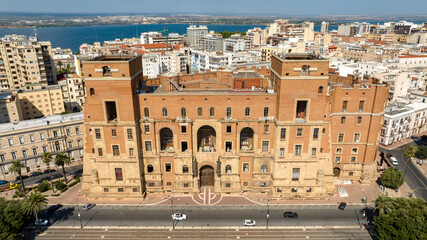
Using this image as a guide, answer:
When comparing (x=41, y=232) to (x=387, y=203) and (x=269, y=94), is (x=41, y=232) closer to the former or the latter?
(x=269, y=94)

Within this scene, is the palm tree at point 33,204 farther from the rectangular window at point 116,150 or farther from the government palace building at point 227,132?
the rectangular window at point 116,150

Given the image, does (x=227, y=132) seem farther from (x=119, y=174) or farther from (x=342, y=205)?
(x=342, y=205)

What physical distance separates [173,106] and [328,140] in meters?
38.8

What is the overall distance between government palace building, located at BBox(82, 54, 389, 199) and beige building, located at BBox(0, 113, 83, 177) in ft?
72.3

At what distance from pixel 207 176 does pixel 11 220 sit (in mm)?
43029

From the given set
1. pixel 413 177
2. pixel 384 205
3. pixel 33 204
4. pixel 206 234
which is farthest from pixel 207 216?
pixel 413 177

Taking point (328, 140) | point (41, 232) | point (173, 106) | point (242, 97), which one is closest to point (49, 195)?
point (41, 232)

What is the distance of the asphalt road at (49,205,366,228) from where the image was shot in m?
66.7

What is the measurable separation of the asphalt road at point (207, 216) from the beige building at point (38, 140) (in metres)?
26.1

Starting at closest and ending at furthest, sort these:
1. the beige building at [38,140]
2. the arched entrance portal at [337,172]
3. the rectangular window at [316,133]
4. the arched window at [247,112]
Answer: the rectangular window at [316,133]
the arched window at [247,112]
the arched entrance portal at [337,172]
the beige building at [38,140]

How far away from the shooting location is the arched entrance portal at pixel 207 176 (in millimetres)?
77938

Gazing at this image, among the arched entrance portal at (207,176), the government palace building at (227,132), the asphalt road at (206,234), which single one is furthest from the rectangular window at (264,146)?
the asphalt road at (206,234)

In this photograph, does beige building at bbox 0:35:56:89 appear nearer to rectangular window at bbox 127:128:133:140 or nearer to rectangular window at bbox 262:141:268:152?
rectangular window at bbox 127:128:133:140

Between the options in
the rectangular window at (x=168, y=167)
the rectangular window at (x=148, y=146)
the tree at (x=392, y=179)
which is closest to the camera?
the rectangular window at (x=148, y=146)
